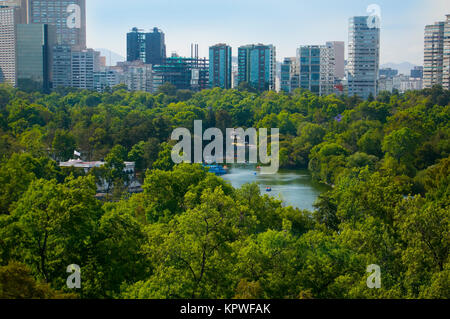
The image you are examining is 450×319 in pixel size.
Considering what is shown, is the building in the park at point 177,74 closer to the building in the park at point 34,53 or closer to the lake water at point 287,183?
the building in the park at point 34,53

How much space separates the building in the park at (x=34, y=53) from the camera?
110 feet

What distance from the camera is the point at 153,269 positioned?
498 centimetres

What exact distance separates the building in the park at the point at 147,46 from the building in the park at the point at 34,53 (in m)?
8.76

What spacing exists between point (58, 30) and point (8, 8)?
723 cm

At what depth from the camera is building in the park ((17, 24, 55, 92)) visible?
3344cm

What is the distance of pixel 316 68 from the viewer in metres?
33.3

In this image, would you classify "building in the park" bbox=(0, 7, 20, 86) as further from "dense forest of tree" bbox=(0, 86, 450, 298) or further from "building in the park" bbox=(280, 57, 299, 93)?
"dense forest of tree" bbox=(0, 86, 450, 298)

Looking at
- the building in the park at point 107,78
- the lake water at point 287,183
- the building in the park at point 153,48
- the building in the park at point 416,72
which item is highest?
the building in the park at point 153,48

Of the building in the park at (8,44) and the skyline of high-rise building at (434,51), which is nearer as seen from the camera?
the skyline of high-rise building at (434,51)

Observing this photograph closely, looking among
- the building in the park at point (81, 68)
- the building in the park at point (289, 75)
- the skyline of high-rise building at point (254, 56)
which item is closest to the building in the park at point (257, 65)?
the skyline of high-rise building at point (254, 56)

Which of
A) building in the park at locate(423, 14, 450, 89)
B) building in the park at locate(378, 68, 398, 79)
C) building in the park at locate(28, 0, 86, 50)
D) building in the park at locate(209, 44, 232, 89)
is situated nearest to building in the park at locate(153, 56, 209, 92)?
building in the park at locate(209, 44, 232, 89)

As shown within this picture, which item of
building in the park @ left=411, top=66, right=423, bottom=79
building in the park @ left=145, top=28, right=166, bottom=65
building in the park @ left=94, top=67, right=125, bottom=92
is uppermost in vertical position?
building in the park @ left=145, top=28, right=166, bottom=65

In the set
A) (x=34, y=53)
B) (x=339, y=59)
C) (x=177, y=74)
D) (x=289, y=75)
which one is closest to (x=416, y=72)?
(x=339, y=59)

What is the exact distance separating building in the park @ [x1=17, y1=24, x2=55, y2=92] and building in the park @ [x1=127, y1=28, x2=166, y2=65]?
8.76 meters
